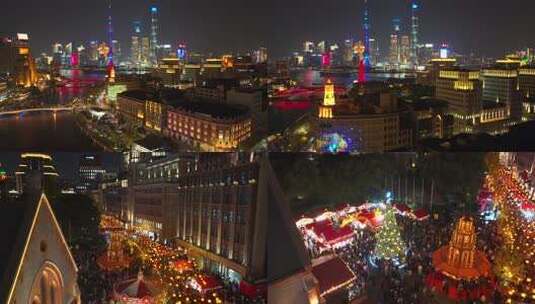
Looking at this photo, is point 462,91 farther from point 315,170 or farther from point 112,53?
point 112,53

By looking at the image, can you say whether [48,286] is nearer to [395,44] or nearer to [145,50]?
[145,50]

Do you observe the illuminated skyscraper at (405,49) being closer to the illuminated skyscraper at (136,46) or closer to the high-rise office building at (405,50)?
the high-rise office building at (405,50)

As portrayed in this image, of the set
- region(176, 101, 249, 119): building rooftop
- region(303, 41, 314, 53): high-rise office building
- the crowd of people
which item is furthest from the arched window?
region(303, 41, 314, 53): high-rise office building

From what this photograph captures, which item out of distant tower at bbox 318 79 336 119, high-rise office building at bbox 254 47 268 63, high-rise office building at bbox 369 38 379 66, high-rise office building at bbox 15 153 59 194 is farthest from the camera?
high-rise office building at bbox 369 38 379 66

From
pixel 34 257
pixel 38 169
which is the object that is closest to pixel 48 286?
pixel 34 257

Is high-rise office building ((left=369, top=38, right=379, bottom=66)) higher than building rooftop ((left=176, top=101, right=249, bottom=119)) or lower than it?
higher

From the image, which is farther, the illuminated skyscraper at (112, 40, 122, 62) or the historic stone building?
the illuminated skyscraper at (112, 40, 122, 62)

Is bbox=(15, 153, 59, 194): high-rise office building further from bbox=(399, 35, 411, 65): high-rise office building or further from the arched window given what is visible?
bbox=(399, 35, 411, 65): high-rise office building
